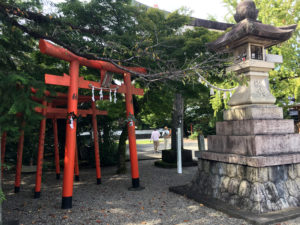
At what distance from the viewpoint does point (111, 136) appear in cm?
1216

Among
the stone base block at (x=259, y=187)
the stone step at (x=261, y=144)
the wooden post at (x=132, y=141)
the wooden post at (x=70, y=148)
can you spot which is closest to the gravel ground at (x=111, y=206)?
the wooden post at (x=70, y=148)

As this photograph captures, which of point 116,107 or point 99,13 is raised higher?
point 99,13

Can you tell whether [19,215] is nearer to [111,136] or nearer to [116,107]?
[116,107]

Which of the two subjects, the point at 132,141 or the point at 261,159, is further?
the point at 132,141

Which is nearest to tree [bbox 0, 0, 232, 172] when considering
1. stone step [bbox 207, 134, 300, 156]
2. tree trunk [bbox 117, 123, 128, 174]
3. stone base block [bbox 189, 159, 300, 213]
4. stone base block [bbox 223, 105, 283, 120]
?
stone base block [bbox 223, 105, 283, 120]

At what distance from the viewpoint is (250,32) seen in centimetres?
503

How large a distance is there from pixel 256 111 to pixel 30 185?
676 cm

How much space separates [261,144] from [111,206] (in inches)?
131

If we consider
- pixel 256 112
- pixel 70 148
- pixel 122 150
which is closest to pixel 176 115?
pixel 122 150

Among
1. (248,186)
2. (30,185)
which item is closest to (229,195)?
(248,186)

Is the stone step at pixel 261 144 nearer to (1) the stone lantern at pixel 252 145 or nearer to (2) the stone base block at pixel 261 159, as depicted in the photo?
(1) the stone lantern at pixel 252 145

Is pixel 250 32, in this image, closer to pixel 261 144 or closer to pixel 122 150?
pixel 261 144

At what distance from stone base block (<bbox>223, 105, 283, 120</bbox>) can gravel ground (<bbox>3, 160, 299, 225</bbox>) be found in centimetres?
211

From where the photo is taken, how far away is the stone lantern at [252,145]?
4488mm
